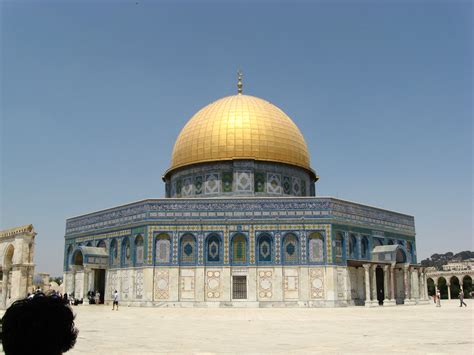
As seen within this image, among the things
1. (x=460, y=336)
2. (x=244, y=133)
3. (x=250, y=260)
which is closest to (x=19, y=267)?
(x=250, y=260)

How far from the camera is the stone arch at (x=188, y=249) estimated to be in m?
31.0

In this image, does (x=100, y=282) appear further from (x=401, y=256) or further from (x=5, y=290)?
(x=401, y=256)

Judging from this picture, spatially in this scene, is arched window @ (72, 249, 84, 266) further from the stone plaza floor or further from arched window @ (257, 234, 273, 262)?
the stone plaza floor

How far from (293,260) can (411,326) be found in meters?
15.7

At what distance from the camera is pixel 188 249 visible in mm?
31203

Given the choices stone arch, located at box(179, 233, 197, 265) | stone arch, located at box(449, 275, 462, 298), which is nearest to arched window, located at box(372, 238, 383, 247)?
stone arch, located at box(179, 233, 197, 265)

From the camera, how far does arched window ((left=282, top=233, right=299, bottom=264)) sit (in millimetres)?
30984

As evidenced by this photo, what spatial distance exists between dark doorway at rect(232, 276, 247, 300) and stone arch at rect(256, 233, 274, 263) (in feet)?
4.83

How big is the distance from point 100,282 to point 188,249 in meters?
8.46

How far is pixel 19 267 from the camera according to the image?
26688mm

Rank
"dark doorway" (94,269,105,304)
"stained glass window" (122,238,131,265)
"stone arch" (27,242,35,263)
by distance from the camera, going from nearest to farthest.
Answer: "stone arch" (27,242,35,263) < "stained glass window" (122,238,131,265) < "dark doorway" (94,269,105,304)

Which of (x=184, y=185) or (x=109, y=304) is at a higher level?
(x=184, y=185)

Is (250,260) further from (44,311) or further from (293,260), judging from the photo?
(44,311)

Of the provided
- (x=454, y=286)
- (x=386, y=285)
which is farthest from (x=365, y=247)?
(x=454, y=286)
